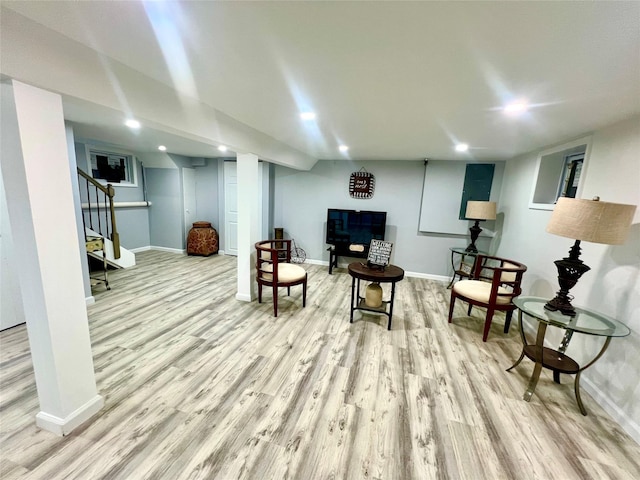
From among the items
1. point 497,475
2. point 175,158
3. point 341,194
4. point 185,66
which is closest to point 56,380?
point 185,66

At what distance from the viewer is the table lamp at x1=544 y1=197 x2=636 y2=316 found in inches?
A: 63.0

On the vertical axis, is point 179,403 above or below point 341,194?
below

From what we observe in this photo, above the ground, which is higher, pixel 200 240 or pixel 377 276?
pixel 377 276

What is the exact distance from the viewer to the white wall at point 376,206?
4.65 meters

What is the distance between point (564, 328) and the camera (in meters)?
1.70

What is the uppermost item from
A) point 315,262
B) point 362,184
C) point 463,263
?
point 362,184

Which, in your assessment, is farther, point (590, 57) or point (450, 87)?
point (450, 87)

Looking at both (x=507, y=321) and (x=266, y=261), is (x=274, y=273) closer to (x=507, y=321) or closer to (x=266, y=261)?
(x=266, y=261)

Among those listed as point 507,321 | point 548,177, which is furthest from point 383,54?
point 548,177

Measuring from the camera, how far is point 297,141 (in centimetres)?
336

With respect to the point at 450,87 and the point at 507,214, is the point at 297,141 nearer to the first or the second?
the point at 450,87

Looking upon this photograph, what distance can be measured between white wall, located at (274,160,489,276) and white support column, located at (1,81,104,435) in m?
4.04

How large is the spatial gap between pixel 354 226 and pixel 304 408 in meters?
3.44

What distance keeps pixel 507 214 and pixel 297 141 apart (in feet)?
10.9
